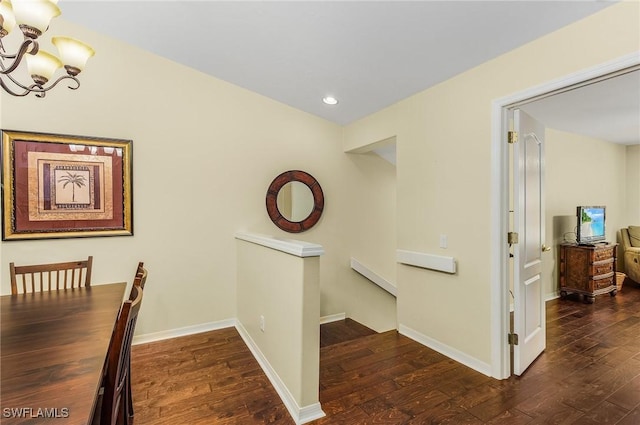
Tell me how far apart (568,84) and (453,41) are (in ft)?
2.55

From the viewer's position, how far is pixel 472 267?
246cm

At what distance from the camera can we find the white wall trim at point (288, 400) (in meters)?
1.86

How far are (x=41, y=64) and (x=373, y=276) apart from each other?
376cm

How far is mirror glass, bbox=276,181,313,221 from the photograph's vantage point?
3.69 metres

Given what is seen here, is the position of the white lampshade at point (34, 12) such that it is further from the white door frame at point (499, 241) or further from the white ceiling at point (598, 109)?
the white ceiling at point (598, 109)

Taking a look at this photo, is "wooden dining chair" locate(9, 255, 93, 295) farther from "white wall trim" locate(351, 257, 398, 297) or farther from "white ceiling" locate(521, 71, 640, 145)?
"white ceiling" locate(521, 71, 640, 145)

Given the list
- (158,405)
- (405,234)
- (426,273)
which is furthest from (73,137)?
(426,273)

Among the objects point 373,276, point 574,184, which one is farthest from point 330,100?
point 574,184

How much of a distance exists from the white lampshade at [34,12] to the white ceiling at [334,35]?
111 centimetres

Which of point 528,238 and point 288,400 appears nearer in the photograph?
point 288,400

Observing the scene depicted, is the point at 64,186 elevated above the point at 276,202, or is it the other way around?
the point at 64,186

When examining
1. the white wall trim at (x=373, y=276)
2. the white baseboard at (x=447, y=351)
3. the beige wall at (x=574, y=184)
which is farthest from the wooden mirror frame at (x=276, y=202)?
the beige wall at (x=574, y=184)

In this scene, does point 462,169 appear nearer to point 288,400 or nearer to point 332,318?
point 288,400

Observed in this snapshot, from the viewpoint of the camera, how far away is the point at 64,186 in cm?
271
